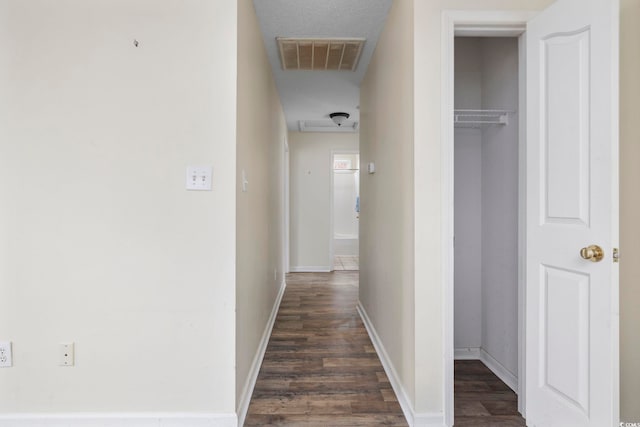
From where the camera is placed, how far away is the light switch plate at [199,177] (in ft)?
5.14

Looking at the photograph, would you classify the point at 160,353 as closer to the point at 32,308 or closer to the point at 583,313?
the point at 32,308

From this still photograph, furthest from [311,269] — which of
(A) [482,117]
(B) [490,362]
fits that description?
(A) [482,117]

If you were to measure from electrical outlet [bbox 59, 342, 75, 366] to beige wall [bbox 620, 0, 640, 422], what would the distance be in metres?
2.56

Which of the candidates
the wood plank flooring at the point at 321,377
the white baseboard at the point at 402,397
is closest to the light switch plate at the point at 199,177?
the wood plank flooring at the point at 321,377

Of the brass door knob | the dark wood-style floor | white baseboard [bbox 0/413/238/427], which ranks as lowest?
the dark wood-style floor

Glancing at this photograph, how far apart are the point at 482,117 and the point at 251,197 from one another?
1.63 metres

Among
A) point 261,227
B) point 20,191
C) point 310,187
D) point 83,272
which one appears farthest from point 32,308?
point 310,187

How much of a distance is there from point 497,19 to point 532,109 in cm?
49

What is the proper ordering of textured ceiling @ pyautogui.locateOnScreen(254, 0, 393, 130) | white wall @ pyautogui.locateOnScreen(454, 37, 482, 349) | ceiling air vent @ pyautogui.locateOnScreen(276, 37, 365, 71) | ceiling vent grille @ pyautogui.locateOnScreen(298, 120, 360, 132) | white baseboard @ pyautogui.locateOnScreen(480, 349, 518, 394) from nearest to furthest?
white baseboard @ pyautogui.locateOnScreen(480, 349, 518, 394)
textured ceiling @ pyautogui.locateOnScreen(254, 0, 393, 130)
white wall @ pyautogui.locateOnScreen(454, 37, 482, 349)
ceiling air vent @ pyautogui.locateOnScreen(276, 37, 365, 71)
ceiling vent grille @ pyautogui.locateOnScreen(298, 120, 360, 132)

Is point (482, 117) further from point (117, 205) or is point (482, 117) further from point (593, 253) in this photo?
point (117, 205)

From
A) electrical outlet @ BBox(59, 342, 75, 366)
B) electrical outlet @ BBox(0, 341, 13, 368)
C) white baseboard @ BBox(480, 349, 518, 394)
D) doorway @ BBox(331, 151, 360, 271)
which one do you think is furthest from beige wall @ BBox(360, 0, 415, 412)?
doorway @ BBox(331, 151, 360, 271)

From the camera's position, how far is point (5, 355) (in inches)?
62.1

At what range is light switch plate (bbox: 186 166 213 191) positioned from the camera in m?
1.57

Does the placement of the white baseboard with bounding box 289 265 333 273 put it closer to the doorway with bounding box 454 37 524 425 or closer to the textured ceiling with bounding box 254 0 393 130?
the textured ceiling with bounding box 254 0 393 130
